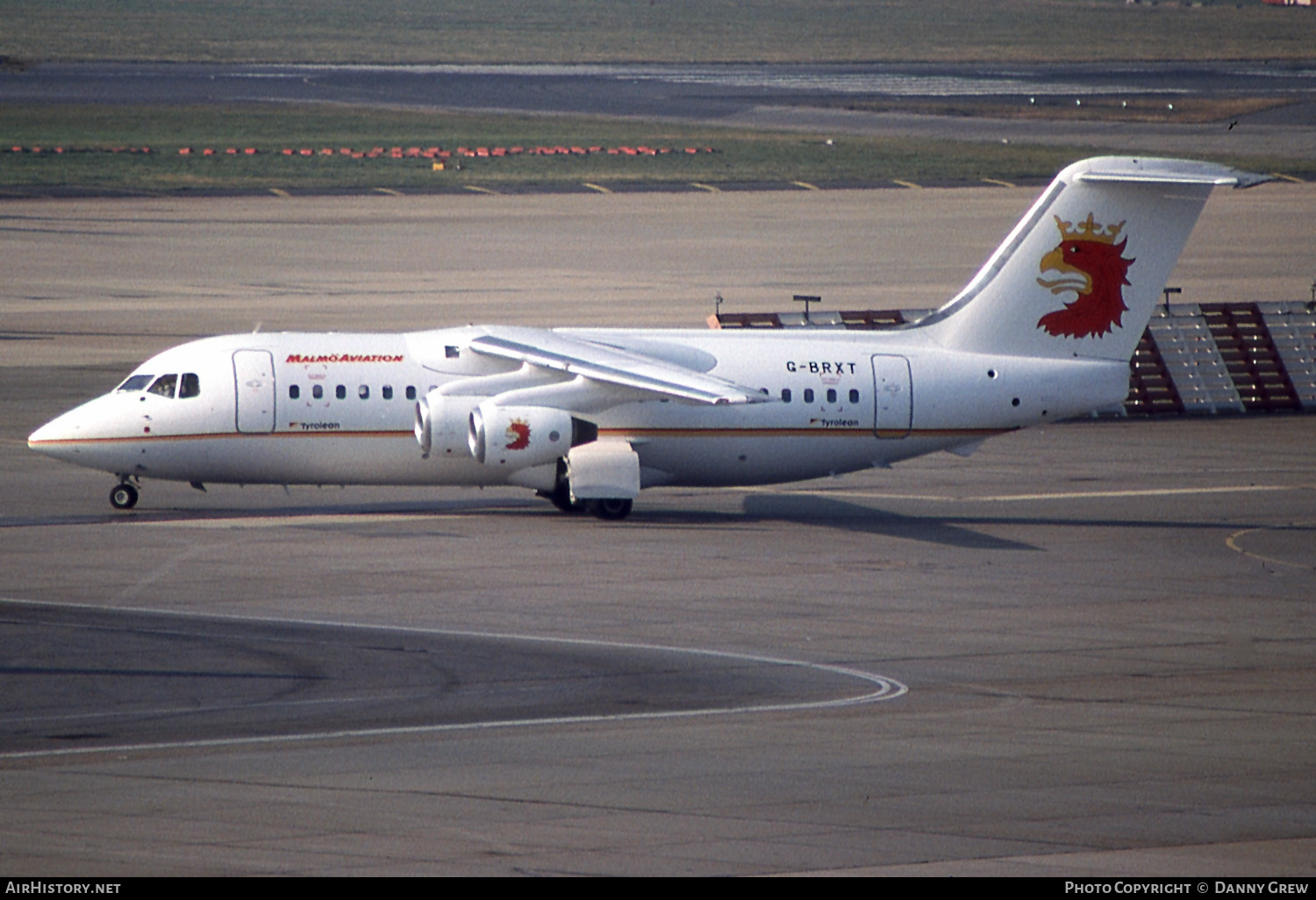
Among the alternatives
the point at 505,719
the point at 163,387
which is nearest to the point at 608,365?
the point at 163,387

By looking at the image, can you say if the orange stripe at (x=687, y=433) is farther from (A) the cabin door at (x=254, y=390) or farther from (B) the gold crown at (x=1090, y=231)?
(B) the gold crown at (x=1090, y=231)

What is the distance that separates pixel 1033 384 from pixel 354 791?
69.0ft

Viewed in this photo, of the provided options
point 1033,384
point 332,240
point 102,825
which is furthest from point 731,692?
point 332,240

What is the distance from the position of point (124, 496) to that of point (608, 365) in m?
8.99

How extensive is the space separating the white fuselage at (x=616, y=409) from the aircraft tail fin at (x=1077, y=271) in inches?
17.7

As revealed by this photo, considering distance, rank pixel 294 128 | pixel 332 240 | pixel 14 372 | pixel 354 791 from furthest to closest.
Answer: pixel 294 128
pixel 332 240
pixel 14 372
pixel 354 791

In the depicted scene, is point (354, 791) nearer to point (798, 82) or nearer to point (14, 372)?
point (14, 372)

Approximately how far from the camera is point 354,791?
18578 millimetres

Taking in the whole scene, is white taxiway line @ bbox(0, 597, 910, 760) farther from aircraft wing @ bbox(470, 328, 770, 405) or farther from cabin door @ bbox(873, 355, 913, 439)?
cabin door @ bbox(873, 355, 913, 439)

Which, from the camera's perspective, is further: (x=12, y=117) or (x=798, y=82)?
(x=798, y=82)

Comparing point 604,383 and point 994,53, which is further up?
point 994,53

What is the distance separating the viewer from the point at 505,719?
2211cm

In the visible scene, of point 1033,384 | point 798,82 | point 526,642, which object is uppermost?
point 798,82

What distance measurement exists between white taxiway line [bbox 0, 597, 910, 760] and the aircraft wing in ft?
23.8
